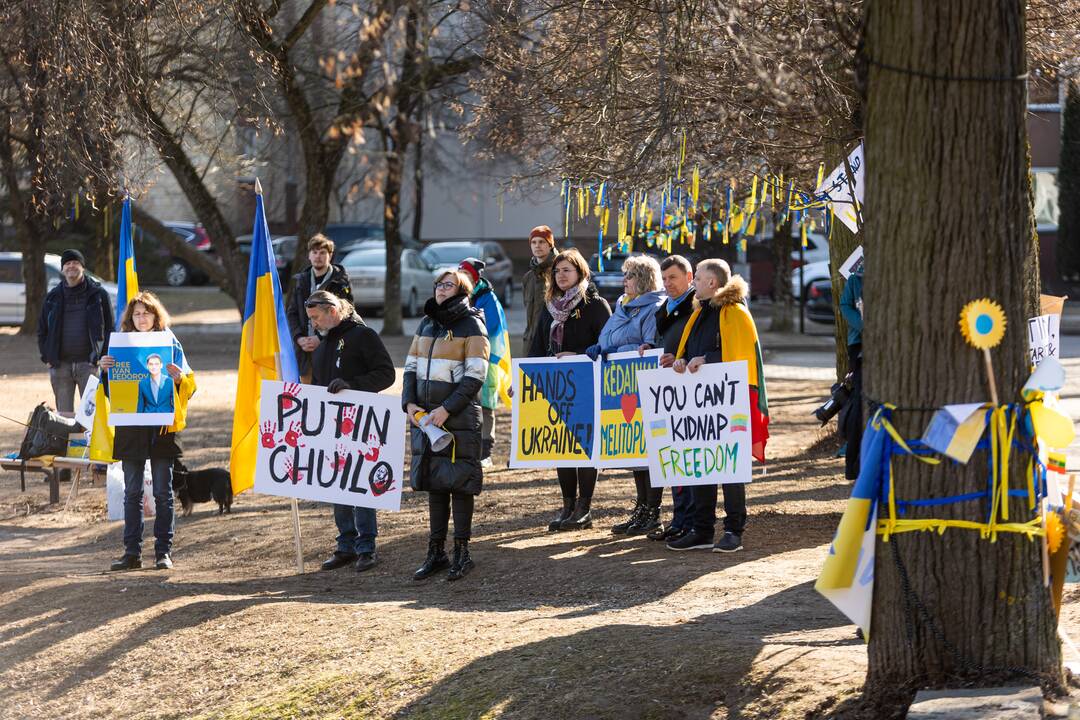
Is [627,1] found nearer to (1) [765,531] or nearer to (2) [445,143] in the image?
(1) [765,531]

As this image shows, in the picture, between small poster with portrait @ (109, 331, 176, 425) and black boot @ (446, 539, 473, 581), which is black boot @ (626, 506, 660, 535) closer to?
black boot @ (446, 539, 473, 581)

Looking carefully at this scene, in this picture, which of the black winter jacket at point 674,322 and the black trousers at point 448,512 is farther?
the black winter jacket at point 674,322

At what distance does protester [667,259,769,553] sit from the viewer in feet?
28.6

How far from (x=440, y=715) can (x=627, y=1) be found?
5.24 meters

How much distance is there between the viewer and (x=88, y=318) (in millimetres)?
12914

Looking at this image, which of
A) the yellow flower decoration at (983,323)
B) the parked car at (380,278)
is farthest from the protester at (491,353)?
the parked car at (380,278)

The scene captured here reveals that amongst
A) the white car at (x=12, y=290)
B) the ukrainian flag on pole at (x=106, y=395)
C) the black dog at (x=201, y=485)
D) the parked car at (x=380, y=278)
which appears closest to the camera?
the ukrainian flag on pole at (x=106, y=395)

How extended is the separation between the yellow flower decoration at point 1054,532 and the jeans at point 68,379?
387 inches

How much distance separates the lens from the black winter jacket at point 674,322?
357 inches

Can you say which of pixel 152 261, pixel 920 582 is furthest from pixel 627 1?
pixel 152 261

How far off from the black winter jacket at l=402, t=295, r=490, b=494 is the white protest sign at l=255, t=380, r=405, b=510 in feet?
1.27

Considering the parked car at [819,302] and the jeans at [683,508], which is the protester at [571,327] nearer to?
the jeans at [683,508]

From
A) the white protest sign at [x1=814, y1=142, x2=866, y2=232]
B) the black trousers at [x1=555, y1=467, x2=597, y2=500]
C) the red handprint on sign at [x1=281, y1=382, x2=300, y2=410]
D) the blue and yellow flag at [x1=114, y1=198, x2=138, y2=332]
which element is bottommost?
the black trousers at [x1=555, y1=467, x2=597, y2=500]

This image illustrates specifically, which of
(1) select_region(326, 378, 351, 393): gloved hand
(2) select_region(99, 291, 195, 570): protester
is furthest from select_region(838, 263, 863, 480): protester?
(2) select_region(99, 291, 195, 570): protester
